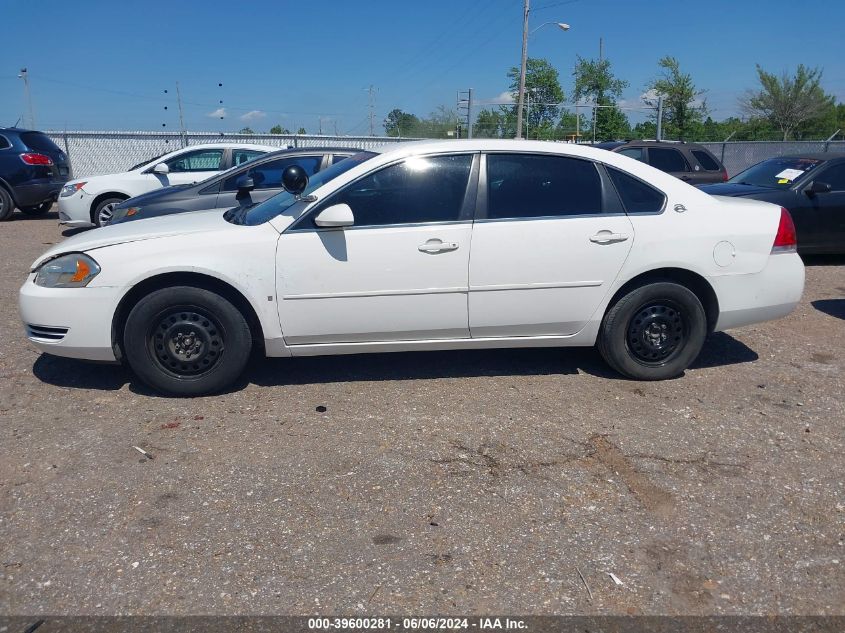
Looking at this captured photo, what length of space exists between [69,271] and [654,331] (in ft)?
12.5

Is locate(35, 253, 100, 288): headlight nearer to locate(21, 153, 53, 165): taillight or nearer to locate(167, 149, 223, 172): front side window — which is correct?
locate(167, 149, 223, 172): front side window

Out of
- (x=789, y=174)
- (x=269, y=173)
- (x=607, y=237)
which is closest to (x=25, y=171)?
(x=269, y=173)

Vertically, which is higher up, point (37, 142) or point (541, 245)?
point (37, 142)

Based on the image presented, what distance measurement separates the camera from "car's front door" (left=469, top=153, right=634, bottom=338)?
4.52 m

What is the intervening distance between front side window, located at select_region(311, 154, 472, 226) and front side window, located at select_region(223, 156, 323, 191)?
4.17 m

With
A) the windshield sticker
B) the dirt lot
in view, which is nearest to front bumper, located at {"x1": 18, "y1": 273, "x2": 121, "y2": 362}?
the dirt lot

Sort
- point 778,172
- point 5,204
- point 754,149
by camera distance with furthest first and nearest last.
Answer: point 754,149 → point 5,204 → point 778,172

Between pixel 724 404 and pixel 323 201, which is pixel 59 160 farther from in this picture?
pixel 724 404

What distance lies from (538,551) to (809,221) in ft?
24.5

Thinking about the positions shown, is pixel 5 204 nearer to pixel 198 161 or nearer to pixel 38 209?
pixel 38 209

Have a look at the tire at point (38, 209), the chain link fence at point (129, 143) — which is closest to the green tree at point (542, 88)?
the chain link fence at point (129, 143)

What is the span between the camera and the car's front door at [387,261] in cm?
439

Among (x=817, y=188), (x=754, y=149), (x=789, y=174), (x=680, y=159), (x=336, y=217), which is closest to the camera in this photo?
(x=336, y=217)

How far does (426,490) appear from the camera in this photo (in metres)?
3.47
